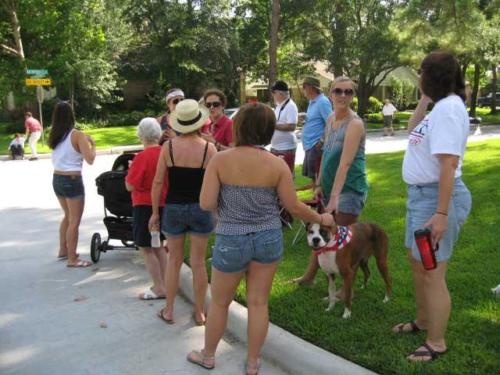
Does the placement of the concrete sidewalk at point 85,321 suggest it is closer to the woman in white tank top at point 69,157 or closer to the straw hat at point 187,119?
the woman in white tank top at point 69,157

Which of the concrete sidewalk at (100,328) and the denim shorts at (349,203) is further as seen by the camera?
the denim shorts at (349,203)

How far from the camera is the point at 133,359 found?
12.5 feet

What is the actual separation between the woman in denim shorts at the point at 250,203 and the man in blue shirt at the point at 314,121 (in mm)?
2920

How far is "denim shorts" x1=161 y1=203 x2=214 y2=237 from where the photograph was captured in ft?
13.6

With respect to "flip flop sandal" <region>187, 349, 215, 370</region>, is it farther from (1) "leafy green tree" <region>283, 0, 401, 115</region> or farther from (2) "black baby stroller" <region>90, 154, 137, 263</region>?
(1) "leafy green tree" <region>283, 0, 401, 115</region>

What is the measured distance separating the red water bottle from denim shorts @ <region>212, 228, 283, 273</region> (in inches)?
32.2

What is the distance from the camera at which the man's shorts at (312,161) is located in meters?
6.43

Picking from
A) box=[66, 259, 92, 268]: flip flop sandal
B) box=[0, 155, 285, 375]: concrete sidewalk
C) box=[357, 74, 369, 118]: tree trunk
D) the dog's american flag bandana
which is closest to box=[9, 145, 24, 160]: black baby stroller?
box=[0, 155, 285, 375]: concrete sidewalk

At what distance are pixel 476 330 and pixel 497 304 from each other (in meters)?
0.56

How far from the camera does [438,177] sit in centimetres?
311

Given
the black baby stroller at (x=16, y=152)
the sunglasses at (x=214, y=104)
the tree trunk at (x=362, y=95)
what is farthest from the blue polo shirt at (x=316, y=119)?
the tree trunk at (x=362, y=95)

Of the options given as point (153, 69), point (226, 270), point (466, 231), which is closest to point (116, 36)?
point (153, 69)

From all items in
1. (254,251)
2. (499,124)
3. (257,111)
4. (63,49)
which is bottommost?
(499,124)

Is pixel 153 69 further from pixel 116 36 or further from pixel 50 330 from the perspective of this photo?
pixel 50 330
